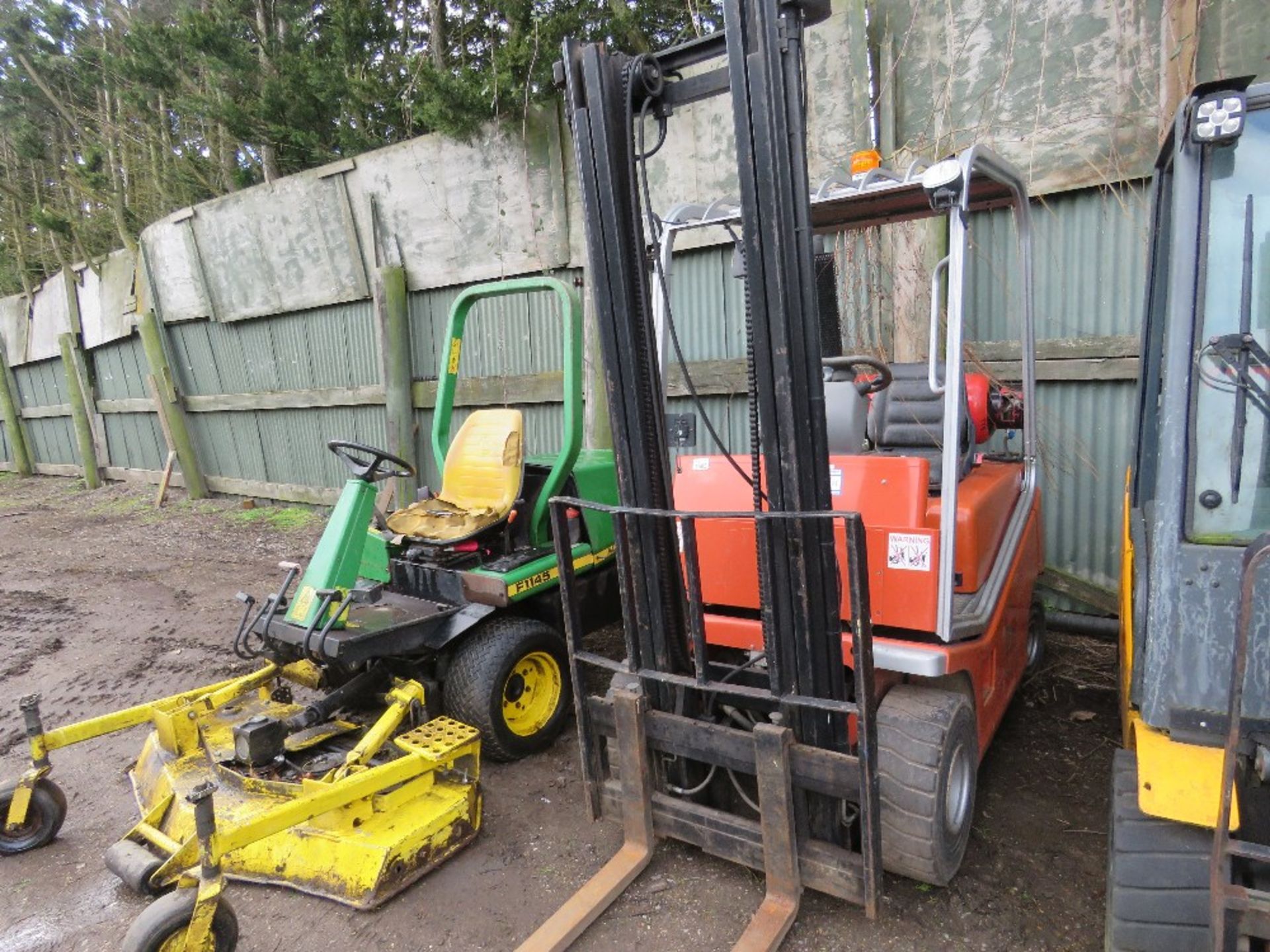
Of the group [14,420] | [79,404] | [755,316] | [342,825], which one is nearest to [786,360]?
[755,316]

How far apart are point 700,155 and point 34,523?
410 inches

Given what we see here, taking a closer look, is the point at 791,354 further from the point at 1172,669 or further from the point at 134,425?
the point at 134,425

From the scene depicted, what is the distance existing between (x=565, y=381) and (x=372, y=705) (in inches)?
71.9

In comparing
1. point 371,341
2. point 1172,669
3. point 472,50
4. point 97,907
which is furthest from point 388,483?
point 1172,669

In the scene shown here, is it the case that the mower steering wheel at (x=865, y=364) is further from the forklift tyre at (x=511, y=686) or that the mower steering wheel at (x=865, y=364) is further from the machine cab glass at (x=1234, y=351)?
the forklift tyre at (x=511, y=686)

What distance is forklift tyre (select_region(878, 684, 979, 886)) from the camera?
2.28m

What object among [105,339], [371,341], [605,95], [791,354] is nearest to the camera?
[791,354]

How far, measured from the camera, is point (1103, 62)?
162 inches

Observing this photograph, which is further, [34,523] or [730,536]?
[34,523]

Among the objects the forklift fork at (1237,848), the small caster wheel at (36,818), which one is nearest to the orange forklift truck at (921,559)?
the forklift fork at (1237,848)

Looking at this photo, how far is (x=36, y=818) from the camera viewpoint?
3102 mm

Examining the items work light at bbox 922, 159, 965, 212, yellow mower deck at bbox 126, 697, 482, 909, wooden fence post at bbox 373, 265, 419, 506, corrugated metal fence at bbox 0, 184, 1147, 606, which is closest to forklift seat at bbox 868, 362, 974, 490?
corrugated metal fence at bbox 0, 184, 1147, 606

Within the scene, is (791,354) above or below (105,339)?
below

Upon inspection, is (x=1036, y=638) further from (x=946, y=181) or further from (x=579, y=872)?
(x=946, y=181)
